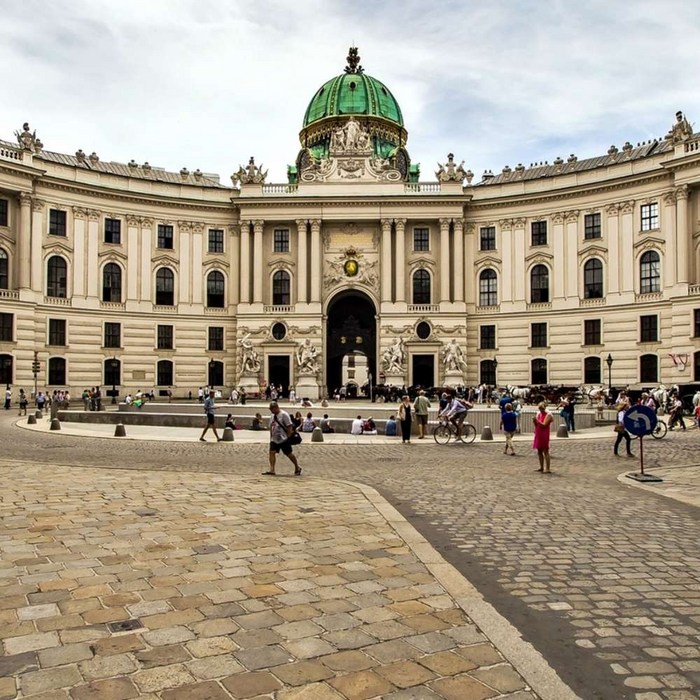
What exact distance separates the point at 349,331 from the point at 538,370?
53.4 feet

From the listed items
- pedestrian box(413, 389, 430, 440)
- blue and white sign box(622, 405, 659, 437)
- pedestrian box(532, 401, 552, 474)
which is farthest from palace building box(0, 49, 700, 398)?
blue and white sign box(622, 405, 659, 437)

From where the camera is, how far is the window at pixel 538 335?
56656mm

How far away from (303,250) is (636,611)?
54176 mm

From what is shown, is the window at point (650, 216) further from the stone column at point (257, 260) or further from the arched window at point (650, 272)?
the stone column at point (257, 260)

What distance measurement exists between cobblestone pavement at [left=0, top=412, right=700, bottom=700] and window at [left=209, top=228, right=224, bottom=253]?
4105 cm

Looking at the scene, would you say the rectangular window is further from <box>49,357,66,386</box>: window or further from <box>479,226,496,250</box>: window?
<box>479,226,496,250</box>: window

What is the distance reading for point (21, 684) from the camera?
4789 millimetres

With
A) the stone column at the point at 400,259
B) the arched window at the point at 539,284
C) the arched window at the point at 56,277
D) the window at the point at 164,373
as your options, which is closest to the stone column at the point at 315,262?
the stone column at the point at 400,259

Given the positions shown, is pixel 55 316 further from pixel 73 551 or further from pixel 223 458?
pixel 73 551

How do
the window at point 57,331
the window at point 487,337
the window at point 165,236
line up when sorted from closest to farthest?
the window at point 57,331
the window at point 487,337
the window at point 165,236

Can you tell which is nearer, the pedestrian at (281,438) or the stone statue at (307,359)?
the pedestrian at (281,438)

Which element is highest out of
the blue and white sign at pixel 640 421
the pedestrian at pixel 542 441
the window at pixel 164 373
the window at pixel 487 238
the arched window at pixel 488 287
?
the window at pixel 487 238

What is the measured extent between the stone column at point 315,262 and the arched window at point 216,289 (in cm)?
799

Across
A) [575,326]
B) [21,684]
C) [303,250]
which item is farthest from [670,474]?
[303,250]
